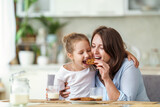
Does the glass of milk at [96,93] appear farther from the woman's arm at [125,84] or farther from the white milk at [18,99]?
the white milk at [18,99]

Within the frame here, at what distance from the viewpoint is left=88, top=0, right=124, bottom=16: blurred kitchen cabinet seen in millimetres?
4719

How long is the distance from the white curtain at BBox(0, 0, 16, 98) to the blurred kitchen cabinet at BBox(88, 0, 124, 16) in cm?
129

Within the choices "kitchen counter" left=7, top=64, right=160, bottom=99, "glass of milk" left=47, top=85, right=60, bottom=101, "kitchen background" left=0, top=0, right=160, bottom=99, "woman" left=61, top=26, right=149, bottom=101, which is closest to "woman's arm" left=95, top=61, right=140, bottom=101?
"woman" left=61, top=26, right=149, bottom=101

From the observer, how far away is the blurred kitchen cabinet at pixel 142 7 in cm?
473

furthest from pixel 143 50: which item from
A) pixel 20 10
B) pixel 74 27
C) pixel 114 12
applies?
pixel 20 10

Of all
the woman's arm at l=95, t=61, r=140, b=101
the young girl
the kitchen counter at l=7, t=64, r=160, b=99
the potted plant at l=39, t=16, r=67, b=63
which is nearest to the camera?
the woman's arm at l=95, t=61, r=140, b=101

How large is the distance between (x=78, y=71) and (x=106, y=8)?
2.60 metres

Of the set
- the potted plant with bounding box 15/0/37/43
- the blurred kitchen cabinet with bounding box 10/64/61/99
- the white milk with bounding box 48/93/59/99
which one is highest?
the potted plant with bounding box 15/0/37/43

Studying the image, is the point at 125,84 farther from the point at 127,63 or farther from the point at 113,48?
the point at 113,48

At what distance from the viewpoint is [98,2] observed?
4770 mm

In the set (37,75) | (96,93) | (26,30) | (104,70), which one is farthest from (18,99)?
(26,30)

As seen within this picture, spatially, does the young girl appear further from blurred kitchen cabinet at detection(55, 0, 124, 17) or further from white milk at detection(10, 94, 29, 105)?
blurred kitchen cabinet at detection(55, 0, 124, 17)

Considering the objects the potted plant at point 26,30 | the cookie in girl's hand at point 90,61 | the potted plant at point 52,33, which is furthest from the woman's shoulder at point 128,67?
the potted plant at point 26,30

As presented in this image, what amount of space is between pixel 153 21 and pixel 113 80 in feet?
10.3
